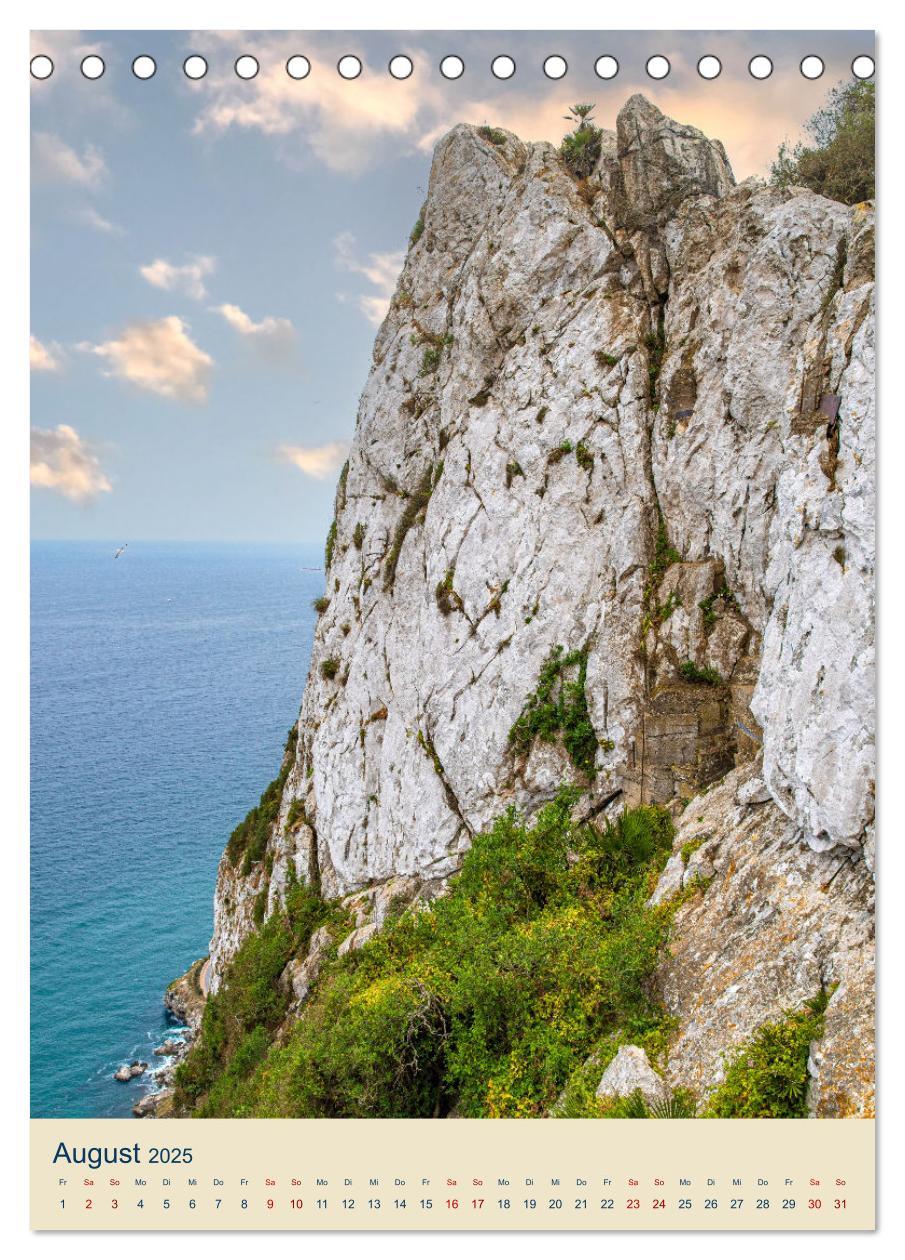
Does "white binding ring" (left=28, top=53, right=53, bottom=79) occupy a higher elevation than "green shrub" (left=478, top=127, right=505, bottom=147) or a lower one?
lower

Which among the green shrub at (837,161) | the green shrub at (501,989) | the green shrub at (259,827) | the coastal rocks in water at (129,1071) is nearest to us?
the green shrub at (501,989)

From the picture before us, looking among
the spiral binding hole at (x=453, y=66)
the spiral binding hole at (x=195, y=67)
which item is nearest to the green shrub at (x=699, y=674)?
the spiral binding hole at (x=453, y=66)

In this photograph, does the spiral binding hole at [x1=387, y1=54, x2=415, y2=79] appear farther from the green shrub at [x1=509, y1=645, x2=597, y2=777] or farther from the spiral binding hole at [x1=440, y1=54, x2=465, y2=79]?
the green shrub at [x1=509, y1=645, x2=597, y2=777]

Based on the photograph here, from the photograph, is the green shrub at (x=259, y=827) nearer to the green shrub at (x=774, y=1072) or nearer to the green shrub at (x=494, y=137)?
the green shrub at (x=494, y=137)

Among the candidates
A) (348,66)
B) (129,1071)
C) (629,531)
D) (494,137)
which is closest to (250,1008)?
(629,531)

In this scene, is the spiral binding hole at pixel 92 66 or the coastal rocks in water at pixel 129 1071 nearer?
the spiral binding hole at pixel 92 66

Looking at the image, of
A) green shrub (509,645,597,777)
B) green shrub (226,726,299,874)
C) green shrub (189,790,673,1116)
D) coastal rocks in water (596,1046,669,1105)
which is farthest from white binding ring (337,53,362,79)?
green shrub (226,726,299,874)

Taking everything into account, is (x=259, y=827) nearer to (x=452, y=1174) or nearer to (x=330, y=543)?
(x=330, y=543)
